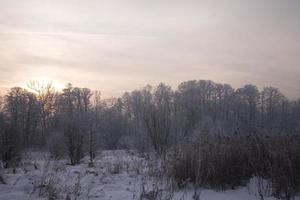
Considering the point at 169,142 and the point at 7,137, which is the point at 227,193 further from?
the point at 7,137

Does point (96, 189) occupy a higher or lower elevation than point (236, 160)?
lower

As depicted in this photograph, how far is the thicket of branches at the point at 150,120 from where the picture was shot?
9727 mm

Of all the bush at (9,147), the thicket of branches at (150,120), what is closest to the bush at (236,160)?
the thicket of branches at (150,120)

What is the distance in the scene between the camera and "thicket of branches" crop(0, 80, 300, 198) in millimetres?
9727

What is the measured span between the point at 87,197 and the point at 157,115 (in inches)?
335

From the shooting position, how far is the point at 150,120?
1548 cm

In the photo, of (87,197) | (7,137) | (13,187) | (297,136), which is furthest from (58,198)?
(7,137)

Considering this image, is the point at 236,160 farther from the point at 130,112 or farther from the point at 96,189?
the point at 130,112

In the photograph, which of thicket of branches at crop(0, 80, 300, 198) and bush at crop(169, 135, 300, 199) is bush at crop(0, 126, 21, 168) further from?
bush at crop(169, 135, 300, 199)

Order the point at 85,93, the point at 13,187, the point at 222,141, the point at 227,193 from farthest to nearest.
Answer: the point at 85,93
the point at 222,141
the point at 227,193
the point at 13,187

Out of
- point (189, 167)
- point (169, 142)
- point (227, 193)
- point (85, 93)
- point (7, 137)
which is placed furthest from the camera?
point (85, 93)

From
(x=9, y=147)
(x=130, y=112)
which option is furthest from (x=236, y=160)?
(x=130, y=112)

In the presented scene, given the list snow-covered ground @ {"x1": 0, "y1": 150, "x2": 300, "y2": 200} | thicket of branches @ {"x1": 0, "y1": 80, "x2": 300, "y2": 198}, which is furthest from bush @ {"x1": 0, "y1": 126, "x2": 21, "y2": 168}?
snow-covered ground @ {"x1": 0, "y1": 150, "x2": 300, "y2": 200}

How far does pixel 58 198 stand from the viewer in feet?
21.8
